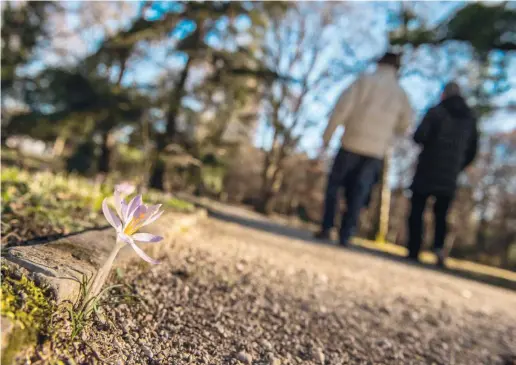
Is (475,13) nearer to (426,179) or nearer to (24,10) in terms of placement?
(426,179)

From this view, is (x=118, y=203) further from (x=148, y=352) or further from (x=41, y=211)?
(x=41, y=211)

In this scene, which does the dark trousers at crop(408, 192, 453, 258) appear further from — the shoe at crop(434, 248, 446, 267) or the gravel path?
the gravel path

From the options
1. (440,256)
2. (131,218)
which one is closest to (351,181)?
(440,256)

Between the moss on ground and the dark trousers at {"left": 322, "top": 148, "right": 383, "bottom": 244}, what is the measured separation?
3.95 metres

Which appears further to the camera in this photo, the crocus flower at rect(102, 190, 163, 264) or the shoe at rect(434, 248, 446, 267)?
the shoe at rect(434, 248, 446, 267)

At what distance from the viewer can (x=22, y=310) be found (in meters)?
0.95

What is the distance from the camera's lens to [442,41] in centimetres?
816

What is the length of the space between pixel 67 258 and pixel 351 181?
3858 mm

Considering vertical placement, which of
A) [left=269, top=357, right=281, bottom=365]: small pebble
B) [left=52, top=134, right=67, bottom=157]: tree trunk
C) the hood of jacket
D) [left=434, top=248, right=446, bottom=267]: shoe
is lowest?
[left=269, top=357, right=281, bottom=365]: small pebble

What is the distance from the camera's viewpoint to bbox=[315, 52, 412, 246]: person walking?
459 cm

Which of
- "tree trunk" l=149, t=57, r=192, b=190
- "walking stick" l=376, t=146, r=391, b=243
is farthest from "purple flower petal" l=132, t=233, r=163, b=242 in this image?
"walking stick" l=376, t=146, r=391, b=243

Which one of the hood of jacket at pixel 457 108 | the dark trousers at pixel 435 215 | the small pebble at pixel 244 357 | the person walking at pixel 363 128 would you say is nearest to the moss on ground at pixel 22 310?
the small pebble at pixel 244 357

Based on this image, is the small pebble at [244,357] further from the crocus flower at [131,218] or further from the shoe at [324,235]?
the shoe at [324,235]

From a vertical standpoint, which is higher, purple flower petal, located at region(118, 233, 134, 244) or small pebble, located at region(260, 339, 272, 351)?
purple flower petal, located at region(118, 233, 134, 244)
